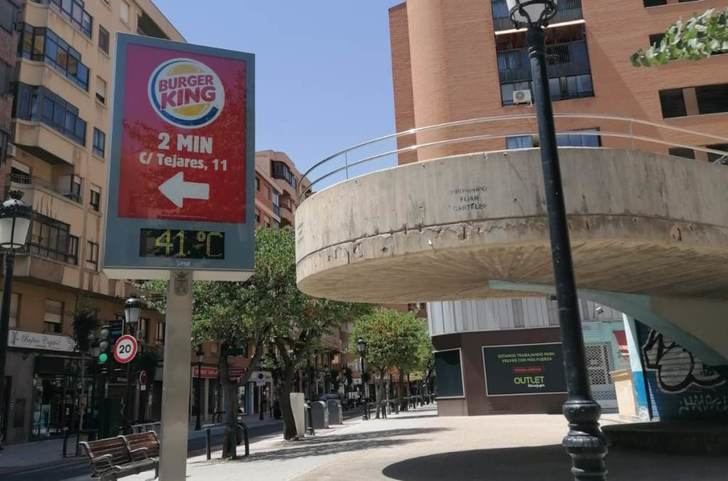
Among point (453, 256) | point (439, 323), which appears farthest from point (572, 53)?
point (453, 256)

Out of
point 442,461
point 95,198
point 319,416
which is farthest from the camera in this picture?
point 95,198

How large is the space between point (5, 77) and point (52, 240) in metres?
7.91

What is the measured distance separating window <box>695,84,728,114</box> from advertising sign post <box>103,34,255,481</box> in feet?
94.7

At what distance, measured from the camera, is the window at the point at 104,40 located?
38675 millimetres

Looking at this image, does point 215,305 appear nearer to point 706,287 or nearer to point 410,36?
point 706,287

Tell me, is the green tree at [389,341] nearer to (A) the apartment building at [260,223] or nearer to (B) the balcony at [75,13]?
(A) the apartment building at [260,223]

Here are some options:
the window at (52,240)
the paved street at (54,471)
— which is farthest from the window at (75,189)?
the paved street at (54,471)

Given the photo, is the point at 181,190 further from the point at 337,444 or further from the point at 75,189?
the point at 75,189

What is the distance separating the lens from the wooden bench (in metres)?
10.3

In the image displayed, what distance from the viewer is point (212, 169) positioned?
360 inches

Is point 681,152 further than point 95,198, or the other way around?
point 95,198

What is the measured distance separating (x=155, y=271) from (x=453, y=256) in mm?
4445

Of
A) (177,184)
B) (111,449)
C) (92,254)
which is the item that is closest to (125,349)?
(111,449)

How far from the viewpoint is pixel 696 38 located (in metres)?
5.53
